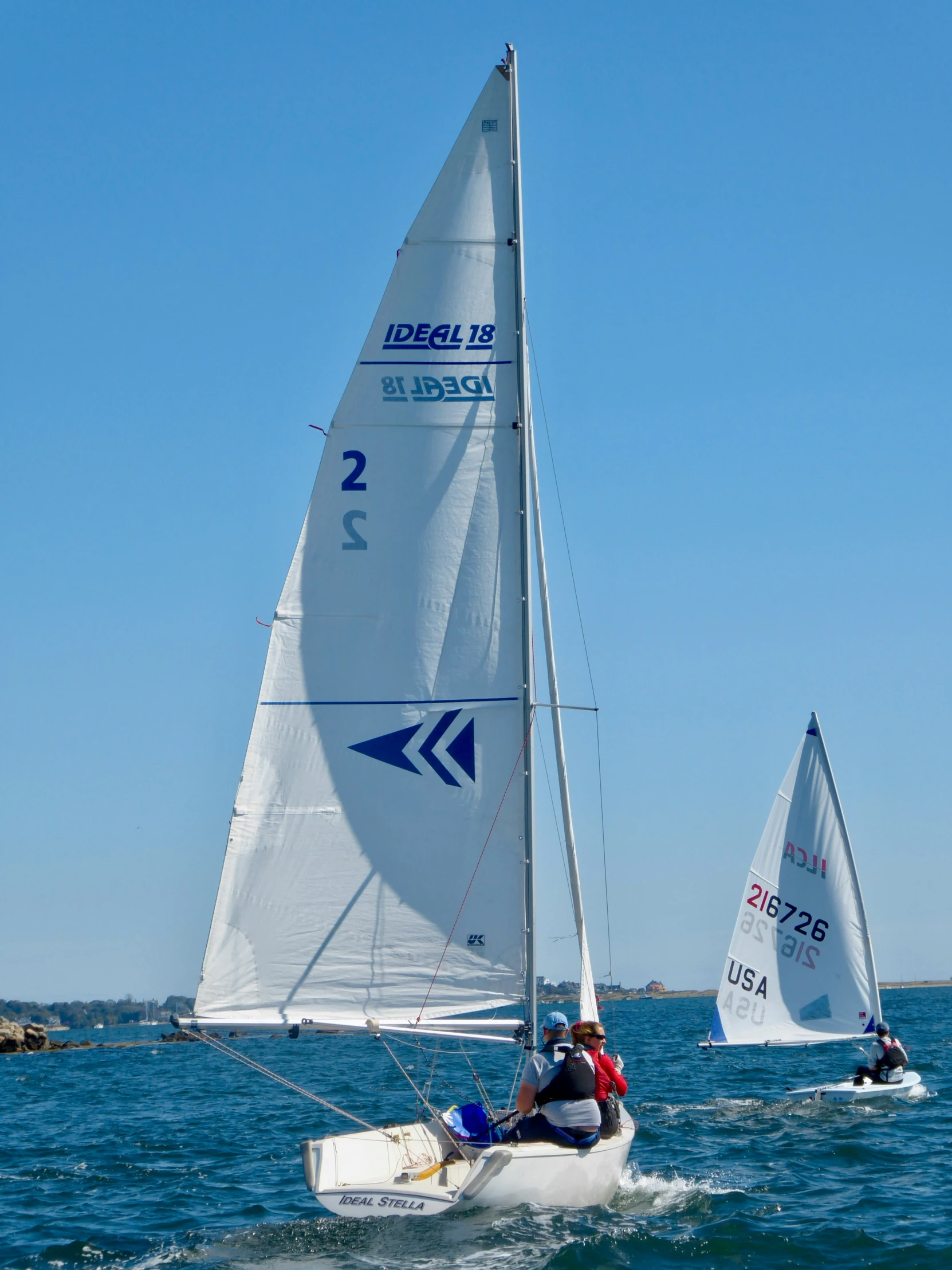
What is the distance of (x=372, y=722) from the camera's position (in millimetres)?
12555

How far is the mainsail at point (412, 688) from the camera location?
12.1m

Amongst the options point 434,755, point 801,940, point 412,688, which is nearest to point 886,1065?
point 801,940

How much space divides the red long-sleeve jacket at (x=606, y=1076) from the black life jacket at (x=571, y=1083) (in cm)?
68

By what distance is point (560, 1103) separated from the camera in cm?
1121

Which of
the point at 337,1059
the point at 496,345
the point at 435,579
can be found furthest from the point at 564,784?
the point at 337,1059

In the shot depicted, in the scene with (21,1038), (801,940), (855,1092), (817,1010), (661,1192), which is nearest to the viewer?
(661,1192)

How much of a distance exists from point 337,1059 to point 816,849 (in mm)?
26081

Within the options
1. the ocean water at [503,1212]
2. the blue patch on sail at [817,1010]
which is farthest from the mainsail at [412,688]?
the blue patch on sail at [817,1010]

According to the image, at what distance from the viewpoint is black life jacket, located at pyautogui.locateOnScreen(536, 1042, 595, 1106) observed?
11242mm

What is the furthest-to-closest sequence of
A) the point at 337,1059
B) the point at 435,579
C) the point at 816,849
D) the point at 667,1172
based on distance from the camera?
1. the point at 337,1059
2. the point at 816,849
3. the point at 667,1172
4. the point at 435,579

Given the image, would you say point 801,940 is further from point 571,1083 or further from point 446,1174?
point 446,1174

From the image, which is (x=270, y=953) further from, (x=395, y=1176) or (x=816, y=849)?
(x=816, y=849)

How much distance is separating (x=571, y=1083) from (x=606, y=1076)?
0.95 metres

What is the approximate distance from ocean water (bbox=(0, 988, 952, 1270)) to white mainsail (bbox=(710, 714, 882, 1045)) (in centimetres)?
145
